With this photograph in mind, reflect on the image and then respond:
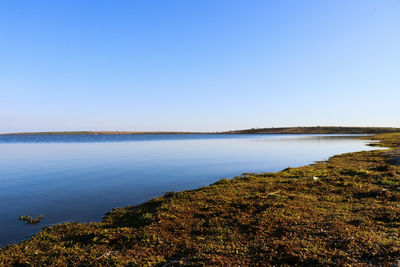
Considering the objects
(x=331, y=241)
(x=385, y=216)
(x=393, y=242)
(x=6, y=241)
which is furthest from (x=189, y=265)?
(x=385, y=216)

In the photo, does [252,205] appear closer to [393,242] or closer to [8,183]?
[393,242]

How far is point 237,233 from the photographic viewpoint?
1072cm

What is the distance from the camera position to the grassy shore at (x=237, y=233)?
8.48m

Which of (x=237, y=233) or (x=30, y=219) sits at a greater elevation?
(x=237, y=233)

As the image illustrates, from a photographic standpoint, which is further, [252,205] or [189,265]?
[252,205]

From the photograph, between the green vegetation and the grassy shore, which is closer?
the grassy shore

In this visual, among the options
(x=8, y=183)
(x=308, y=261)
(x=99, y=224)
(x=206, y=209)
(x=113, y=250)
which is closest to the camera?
(x=308, y=261)

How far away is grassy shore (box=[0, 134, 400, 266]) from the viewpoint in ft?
27.8

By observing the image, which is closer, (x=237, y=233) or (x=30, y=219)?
(x=237, y=233)

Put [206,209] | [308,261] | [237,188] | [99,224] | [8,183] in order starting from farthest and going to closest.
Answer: [8,183] → [237,188] → [206,209] → [99,224] → [308,261]

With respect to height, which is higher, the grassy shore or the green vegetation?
the grassy shore

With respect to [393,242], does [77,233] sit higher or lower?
lower

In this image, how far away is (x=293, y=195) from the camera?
16422 millimetres

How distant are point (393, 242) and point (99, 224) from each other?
1463 cm
